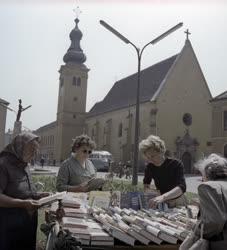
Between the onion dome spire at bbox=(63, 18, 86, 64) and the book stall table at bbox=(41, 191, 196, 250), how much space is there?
245ft

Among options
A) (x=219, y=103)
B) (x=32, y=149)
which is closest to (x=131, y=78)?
(x=219, y=103)

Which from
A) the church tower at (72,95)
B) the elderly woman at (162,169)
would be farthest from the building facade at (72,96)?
the elderly woman at (162,169)

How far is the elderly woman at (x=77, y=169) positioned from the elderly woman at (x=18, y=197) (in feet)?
5.14

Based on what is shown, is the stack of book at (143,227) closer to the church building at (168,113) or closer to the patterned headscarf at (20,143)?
the patterned headscarf at (20,143)

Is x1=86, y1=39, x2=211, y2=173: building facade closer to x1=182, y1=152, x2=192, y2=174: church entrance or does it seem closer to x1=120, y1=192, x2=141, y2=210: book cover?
x1=182, y1=152, x2=192, y2=174: church entrance

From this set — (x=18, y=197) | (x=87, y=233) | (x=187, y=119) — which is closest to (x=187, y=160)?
(x=187, y=119)

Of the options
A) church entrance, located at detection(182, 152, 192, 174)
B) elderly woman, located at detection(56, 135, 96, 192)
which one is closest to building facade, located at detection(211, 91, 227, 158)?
church entrance, located at detection(182, 152, 192, 174)

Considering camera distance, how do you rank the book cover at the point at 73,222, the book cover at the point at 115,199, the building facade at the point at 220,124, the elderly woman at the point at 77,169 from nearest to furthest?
the book cover at the point at 73,222
the book cover at the point at 115,199
the elderly woman at the point at 77,169
the building facade at the point at 220,124

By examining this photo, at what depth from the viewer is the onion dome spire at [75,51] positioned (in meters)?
78.9

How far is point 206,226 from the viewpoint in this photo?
3676mm

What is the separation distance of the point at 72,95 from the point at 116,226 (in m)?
73.9

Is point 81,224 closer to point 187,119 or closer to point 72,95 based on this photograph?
point 187,119

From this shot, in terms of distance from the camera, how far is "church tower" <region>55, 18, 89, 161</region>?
76.9 meters

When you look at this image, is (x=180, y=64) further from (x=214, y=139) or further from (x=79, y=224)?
(x=79, y=224)
